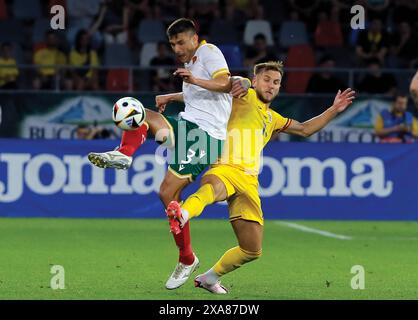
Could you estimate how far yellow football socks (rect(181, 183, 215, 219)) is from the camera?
8438 millimetres

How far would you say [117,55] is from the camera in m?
20.6

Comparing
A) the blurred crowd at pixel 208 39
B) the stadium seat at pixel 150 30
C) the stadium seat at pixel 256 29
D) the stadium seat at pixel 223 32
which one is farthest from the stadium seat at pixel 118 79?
the stadium seat at pixel 256 29

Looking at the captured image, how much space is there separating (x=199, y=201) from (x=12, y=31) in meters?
13.3

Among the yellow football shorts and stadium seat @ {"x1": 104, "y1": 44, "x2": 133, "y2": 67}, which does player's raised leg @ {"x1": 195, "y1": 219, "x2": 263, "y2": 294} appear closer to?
the yellow football shorts

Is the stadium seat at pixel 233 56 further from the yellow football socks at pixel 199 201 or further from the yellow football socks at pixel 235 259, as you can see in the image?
the yellow football socks at pixel 199 201

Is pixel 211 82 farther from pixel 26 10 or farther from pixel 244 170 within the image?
pixel 26 10

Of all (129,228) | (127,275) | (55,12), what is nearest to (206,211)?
(129,228)

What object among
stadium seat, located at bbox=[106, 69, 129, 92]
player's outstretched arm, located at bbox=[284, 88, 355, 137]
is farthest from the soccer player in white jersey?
stadium seat, located at bbox=[106, 69, 129, 92]

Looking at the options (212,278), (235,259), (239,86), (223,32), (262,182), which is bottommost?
(262,182)

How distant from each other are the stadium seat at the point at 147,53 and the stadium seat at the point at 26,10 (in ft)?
7.29

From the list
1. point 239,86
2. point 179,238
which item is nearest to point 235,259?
point 179,238

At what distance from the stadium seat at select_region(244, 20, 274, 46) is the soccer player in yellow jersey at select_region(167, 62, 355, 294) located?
11.6m

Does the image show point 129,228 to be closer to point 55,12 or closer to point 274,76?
point 55,12

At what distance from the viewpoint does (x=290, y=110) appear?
59.6ft
